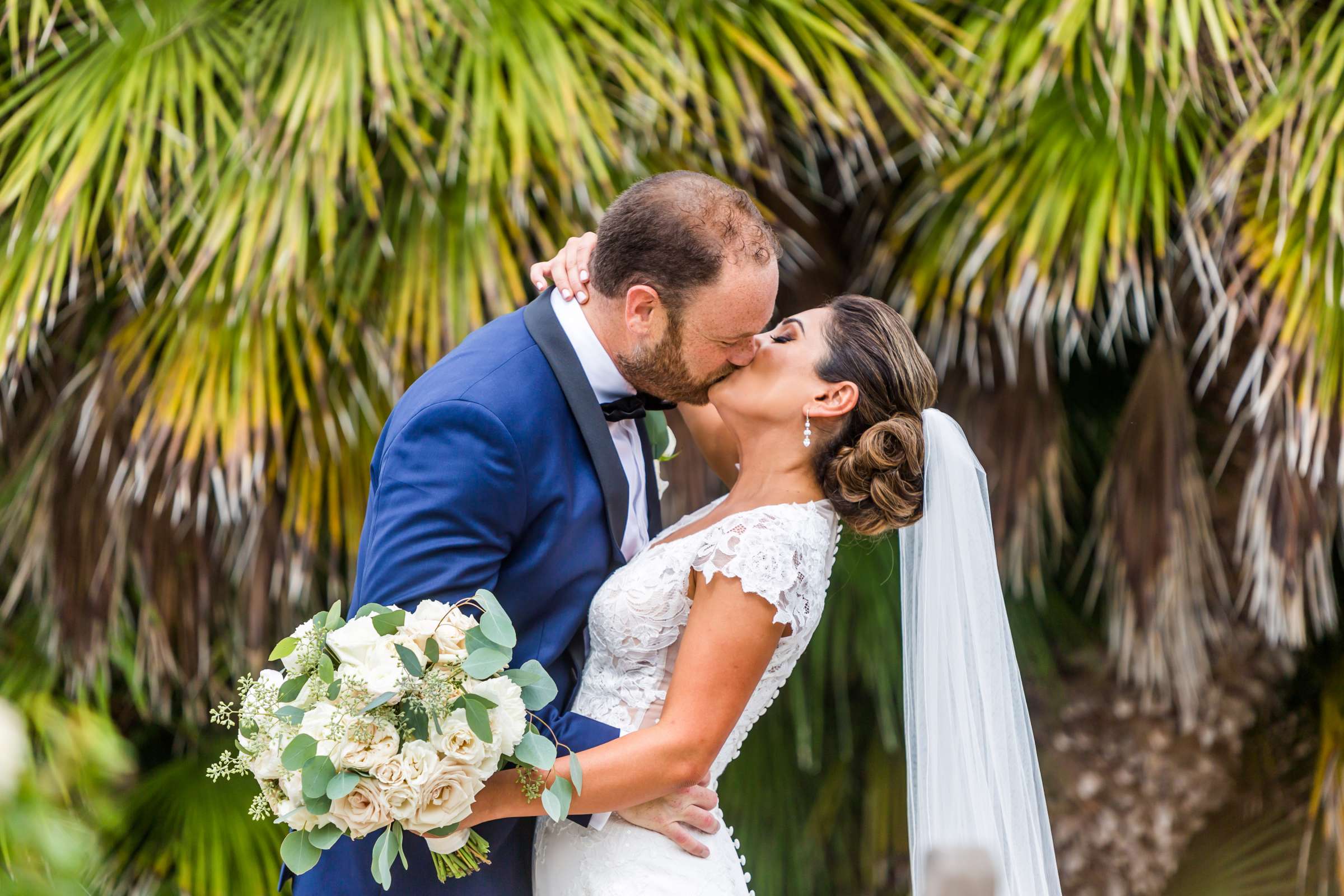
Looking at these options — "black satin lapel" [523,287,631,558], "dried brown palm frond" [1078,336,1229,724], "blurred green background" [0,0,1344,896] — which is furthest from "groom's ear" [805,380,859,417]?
"dried brown palm frond" [1078,336,1229,724]

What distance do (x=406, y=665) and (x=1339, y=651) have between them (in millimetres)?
3458

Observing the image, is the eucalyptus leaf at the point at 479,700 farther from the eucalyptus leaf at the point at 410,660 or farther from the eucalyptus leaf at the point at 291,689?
the eucalyptus leaf at the point at 291,689

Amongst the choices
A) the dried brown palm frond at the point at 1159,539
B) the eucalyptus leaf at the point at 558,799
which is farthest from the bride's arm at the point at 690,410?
the dried brown palm frond at the point at 1159,539

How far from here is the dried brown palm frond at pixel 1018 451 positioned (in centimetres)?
379

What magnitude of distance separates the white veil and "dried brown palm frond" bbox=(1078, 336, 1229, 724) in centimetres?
143

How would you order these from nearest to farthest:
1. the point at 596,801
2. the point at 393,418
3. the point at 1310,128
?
the point at 596,801 < the point at 393,418 < the point at 1310,128

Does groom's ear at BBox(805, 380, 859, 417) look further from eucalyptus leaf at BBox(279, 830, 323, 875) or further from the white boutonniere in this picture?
eucalyptus leaf at BBox(279, 830, 323, 875)

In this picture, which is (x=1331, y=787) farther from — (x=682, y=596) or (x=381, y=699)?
(x=381, y=699)

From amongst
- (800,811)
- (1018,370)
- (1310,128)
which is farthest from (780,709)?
(1310,128)

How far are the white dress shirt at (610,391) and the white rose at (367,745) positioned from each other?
0.60 metres

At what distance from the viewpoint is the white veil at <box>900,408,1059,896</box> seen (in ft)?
7.80

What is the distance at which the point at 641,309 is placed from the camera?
230 cm

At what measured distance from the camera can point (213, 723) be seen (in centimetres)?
386

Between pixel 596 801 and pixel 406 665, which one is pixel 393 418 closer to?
pixel 406 665
